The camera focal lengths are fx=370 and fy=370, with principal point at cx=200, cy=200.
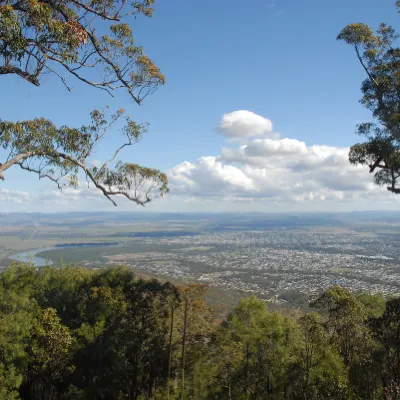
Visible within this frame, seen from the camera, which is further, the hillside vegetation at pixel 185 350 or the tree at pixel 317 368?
the hillside vegetation at pixel 185 350

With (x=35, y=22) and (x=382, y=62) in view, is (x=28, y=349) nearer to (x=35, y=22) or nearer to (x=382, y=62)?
(x=35, y=22)

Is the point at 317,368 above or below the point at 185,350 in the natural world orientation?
below

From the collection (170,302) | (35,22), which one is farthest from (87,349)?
(35,22)

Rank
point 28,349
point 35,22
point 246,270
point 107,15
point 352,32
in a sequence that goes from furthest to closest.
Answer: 1. point 246,270
2. point 28,349
3. point 352,32
4. point 107,15
5. point 35,22

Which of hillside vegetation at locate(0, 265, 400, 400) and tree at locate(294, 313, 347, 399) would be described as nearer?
tree at locate(294, 313, 347, 399)

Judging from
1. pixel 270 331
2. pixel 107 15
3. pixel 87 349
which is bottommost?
pixel 87 349

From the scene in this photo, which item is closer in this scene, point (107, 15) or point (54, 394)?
point (107, 15)

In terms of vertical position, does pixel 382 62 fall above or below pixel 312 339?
above

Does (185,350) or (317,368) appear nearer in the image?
(317,368)
